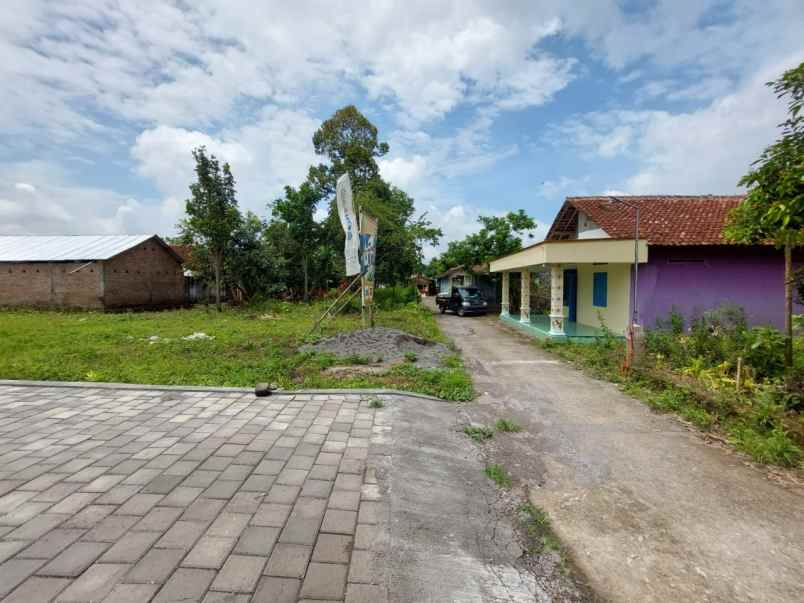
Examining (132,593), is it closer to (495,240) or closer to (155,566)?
(155,566)

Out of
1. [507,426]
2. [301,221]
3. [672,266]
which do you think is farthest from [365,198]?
[507,426]

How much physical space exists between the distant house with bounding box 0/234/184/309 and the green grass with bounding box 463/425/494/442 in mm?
22484

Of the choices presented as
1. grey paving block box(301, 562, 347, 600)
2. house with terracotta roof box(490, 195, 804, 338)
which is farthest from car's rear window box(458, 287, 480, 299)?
grey paving block box(301, 562, 347, 600)

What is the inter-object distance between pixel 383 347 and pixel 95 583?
7.24m

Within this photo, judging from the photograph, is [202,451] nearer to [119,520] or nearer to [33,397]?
Answer: [119,520]

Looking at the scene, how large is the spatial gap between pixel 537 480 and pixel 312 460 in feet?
6.92

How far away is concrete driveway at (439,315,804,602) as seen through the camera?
8.16 ft

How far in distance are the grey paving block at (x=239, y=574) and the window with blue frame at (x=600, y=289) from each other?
13.4m

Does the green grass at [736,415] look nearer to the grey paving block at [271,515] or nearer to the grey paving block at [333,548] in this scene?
the grey paving block at [333,548]

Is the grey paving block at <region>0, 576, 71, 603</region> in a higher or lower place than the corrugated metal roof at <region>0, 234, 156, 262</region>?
lower

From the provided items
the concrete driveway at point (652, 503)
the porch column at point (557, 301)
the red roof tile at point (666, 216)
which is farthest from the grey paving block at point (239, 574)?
the red roof tile at point (666, 216)

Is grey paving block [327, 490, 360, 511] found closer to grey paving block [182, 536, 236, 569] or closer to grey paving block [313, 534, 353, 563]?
grey paving block [313, 534, 353, 563]

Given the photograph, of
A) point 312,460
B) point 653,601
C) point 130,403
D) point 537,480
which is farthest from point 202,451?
point 653,601

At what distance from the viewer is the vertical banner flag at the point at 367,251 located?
10.6m
